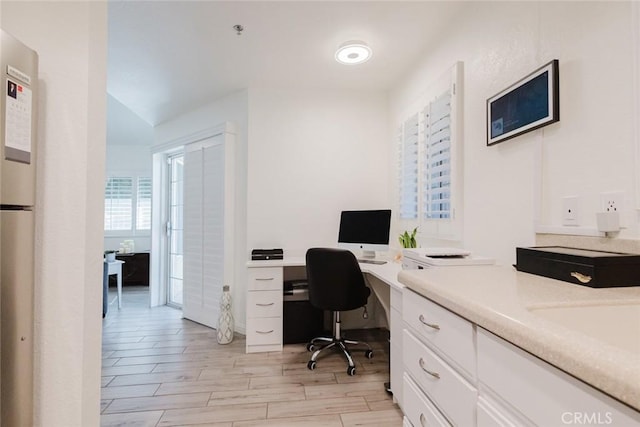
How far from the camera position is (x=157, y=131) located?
13.7ft

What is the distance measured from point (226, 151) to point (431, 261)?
2.55 metres

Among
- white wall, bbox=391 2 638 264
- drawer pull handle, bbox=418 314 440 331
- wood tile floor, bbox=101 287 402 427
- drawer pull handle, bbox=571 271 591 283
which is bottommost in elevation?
wood tile floor, bbox=101 287 402 427

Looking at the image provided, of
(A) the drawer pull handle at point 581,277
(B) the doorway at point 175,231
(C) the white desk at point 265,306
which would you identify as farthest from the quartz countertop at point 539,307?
(B) the doorway at point 175,231

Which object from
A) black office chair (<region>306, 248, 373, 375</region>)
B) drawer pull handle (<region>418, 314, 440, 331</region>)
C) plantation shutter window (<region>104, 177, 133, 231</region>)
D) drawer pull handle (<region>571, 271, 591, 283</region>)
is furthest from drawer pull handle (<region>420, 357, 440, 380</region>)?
plantation shutter window (<region>104, 177, 133, 231</region>)

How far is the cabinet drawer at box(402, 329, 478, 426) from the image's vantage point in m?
0.77

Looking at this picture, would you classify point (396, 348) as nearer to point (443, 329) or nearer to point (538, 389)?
point (443, 329)

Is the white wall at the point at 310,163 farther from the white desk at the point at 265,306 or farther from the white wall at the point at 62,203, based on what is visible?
the white wall at the point at 62,203

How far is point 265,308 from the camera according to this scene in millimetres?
2691

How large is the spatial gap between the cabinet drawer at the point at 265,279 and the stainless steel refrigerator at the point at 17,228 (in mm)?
1751

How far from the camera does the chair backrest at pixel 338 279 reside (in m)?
2.28

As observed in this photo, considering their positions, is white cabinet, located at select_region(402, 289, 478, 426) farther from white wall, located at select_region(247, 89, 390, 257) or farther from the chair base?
white wall, located at select_region(247, 89, 390, 257)

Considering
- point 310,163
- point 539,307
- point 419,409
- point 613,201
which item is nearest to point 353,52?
Answer: point 310,163

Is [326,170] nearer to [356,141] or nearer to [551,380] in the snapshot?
[356,141]

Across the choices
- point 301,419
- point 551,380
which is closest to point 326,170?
point 301,419
